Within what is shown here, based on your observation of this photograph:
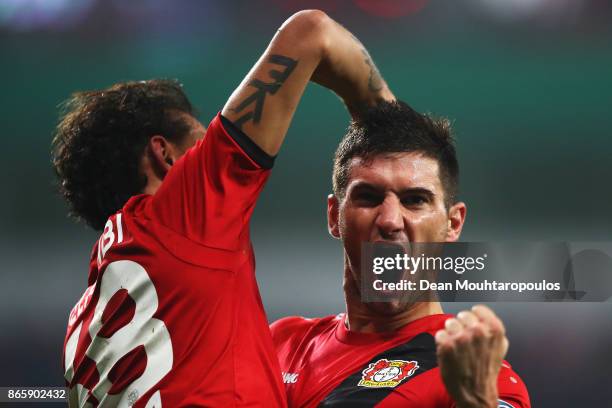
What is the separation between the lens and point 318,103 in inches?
198

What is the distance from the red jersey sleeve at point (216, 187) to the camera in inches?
60.9

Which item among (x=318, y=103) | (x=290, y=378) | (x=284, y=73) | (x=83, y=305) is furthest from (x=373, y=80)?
(x=318, y=103)

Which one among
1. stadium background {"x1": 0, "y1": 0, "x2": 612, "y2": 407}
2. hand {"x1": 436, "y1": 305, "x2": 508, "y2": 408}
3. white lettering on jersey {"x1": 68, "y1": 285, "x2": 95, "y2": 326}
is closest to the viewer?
hand {"x1": 436, "y1": 305, "x2": 508, "y2": 408}

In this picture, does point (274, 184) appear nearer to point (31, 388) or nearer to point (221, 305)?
point (31, 388)

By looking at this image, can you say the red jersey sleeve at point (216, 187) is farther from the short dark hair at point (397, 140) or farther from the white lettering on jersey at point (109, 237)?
the short dark hair at point (397, 140)

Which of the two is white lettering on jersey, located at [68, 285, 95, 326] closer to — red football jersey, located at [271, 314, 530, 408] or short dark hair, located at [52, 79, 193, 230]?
short dark hair, located at [52, 79, 193, 230]

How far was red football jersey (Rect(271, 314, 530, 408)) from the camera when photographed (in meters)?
1.66

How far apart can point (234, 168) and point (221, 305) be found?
29 cm

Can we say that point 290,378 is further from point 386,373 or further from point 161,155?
point 161,155

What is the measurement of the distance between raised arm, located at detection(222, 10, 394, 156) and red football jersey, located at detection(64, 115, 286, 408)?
0.12 feet

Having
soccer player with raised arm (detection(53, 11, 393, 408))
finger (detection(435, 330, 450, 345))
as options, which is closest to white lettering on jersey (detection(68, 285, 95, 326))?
soccer player with raised arm (detection(53, 11, 393, 408))

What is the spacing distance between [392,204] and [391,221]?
0.05 metres

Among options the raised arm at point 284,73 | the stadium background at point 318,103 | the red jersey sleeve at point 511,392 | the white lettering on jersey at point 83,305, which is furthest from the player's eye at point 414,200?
the stadium background at point 318,103

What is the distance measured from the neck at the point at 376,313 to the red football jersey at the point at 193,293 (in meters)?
0.42
